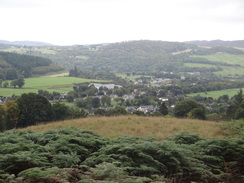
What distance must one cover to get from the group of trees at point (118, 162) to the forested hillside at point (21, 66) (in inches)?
3804

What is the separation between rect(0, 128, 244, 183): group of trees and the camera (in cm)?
608

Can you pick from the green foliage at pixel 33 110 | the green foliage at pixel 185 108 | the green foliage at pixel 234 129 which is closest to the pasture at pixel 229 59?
the green foliage at pixel 185 108

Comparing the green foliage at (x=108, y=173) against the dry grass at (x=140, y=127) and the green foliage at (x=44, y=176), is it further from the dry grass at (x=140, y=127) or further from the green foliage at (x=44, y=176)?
the dry grass at (x=140, y=127)

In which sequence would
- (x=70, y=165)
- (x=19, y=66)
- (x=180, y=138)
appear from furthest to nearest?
(x=19, y=66) → (x=180, y=138) → (x=70, y=165)

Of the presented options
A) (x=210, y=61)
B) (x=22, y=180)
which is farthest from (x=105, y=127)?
(x=210, y=61)

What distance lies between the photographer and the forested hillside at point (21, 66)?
9722cm

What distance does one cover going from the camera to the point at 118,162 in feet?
22.0

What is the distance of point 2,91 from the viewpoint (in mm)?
70938

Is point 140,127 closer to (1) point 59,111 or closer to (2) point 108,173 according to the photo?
(2) point 108,173

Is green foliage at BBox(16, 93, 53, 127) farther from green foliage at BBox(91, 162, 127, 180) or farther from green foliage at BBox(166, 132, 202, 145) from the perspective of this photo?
green foliage at BBox(91, 162, 127, 180)

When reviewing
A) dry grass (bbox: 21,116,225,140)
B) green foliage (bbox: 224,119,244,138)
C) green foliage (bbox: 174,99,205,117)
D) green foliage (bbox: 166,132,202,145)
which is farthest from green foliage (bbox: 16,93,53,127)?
green foliage (bbox: 224,119,244,138)

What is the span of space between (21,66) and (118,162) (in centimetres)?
11625

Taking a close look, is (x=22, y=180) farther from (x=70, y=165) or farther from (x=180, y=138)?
(x=180, y=138)

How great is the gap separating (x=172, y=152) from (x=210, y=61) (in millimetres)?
186544
